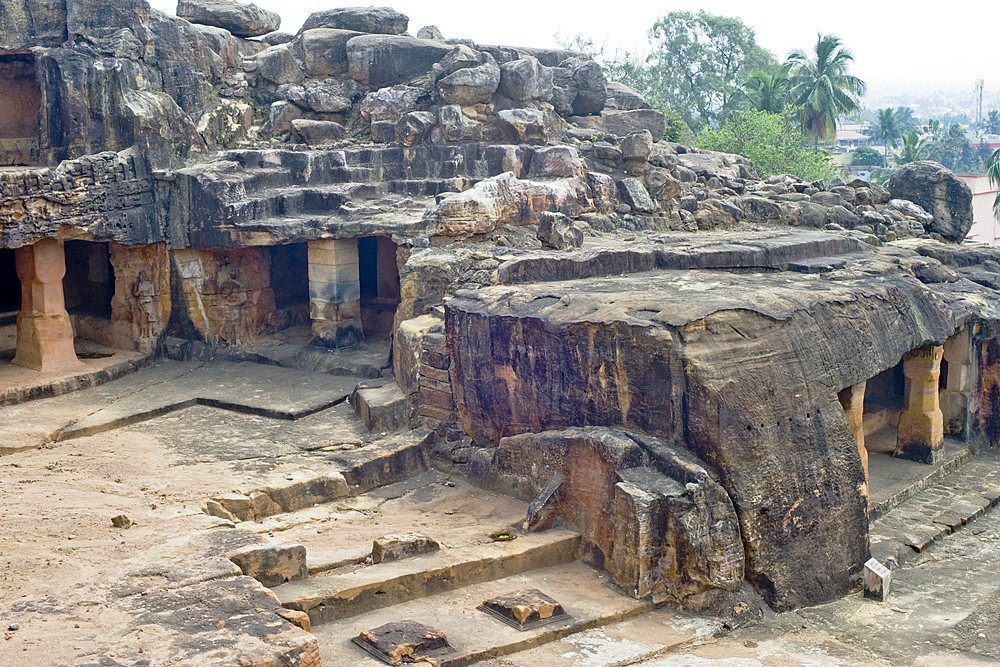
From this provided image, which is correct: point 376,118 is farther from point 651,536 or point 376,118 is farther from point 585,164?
point 651,536

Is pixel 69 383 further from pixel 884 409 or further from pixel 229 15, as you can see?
pixel 884 409

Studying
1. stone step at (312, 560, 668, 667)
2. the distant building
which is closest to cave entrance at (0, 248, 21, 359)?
stone step at (312, 560, 668, 667)

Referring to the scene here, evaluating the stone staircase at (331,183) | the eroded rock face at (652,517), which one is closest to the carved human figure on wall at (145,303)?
the stone staircase at (331,183)

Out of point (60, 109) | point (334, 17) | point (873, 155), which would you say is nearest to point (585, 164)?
point (334, 17)

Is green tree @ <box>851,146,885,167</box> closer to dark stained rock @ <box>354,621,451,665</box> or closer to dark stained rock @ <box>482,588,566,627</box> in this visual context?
dark stained rock @ <box>482,588,566,627</box>

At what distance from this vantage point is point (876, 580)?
25.9 ft

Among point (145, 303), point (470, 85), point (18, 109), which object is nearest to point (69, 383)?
point (145, 303)

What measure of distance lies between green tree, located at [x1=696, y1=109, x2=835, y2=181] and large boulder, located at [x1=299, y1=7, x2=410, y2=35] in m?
9.10

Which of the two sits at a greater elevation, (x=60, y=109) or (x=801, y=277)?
(x=60, y=109)

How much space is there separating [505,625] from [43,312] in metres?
7.63

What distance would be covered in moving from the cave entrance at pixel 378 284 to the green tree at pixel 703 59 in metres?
22.7

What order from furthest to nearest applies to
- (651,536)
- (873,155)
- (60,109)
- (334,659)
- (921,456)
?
1. (873,155)
2. (60,109)
3. (921,456)
4. (651,536)
5. (334,659)

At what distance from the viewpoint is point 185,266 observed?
1292 cm

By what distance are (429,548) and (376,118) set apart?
8374 mm
